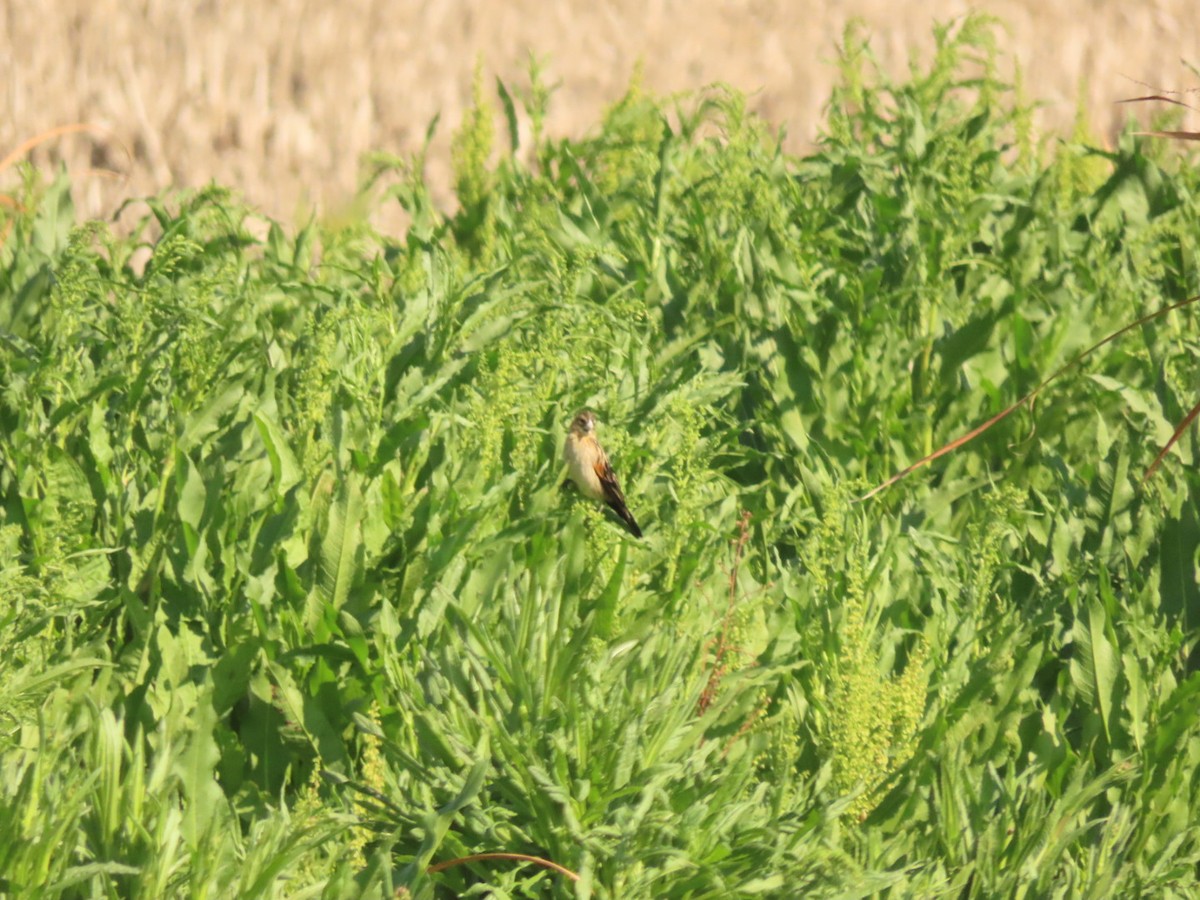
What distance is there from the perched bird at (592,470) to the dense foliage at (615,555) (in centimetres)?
6

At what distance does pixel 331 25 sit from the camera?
6141 millimetres

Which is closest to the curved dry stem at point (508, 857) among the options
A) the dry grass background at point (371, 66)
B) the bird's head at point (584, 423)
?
the bird's head at point (584, 423)

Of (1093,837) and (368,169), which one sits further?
(368,169)

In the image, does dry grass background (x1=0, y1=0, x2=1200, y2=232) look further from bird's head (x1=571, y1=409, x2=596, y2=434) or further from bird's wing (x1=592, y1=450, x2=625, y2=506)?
bird's wing (x1=592, y1=450, x2=625, y2=506)

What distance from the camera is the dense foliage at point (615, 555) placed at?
118 inches

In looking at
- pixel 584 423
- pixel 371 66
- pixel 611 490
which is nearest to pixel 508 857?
pixel 611 490

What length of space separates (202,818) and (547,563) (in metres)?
1.02

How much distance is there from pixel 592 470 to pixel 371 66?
9.41 ft

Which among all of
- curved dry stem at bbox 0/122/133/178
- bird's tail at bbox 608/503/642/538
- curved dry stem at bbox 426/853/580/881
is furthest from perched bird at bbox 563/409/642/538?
curved dry stem at bbox 0/122/133/178

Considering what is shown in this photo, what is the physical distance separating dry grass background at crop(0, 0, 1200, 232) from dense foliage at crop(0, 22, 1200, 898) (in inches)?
22.8

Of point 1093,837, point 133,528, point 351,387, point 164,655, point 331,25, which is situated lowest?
point 1093,837

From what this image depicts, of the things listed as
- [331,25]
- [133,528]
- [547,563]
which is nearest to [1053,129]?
[331,25]

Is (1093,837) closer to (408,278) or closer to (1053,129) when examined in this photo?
(408,278)

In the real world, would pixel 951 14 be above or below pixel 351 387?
above
